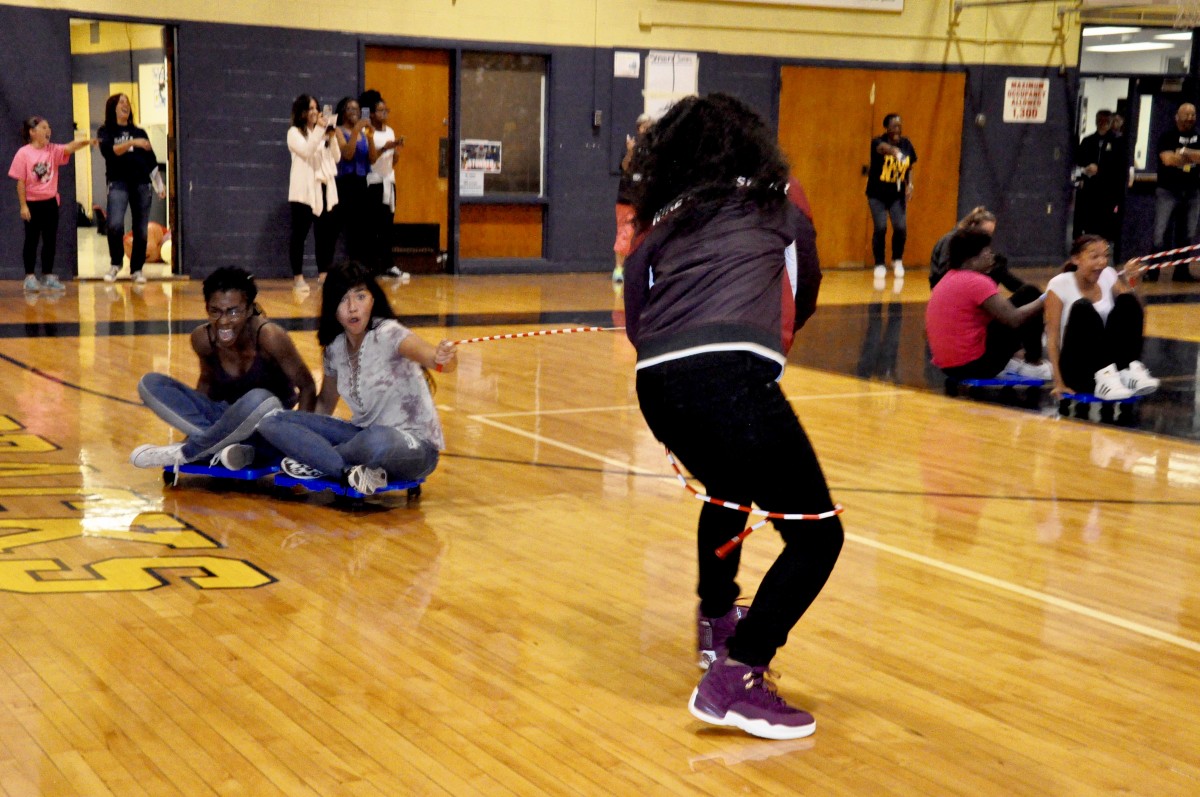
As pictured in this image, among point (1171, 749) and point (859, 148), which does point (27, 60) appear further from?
point (1171, 749)

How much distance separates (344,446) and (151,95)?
1265cm

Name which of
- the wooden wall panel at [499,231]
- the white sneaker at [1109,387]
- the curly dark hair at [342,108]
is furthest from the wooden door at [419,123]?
the white sneaker at [1109,387]

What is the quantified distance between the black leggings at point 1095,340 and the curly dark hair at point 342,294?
416cm

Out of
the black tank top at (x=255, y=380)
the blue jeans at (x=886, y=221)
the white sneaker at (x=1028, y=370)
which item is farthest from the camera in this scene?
the blue jeans at (x=886, y=221)

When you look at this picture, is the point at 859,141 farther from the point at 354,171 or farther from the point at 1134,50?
the point at 354,171

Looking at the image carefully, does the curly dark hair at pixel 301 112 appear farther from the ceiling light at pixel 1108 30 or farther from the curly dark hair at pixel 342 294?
the ceiling light at pixel 1108 30

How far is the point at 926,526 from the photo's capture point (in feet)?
17.7

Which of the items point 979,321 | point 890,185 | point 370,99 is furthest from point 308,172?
point 979,321

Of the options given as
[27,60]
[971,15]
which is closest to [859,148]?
[971,15]

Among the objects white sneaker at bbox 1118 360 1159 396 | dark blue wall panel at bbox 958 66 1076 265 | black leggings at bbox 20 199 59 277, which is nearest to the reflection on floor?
white sneaker at bbox 1118 360 1159 396

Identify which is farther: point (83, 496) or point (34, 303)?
point (34, 303)

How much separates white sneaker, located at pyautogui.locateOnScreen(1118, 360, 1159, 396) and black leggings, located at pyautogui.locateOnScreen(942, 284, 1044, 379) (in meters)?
0.58

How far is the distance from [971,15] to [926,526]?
13.4 meters

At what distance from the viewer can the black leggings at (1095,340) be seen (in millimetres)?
7793
